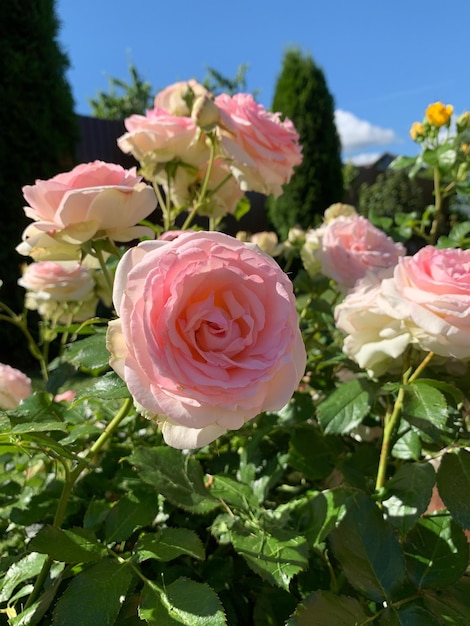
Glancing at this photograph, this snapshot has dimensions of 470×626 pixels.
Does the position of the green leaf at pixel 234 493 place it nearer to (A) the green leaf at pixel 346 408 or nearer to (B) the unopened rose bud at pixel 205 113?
(A) the green leaf at pixel 346 408

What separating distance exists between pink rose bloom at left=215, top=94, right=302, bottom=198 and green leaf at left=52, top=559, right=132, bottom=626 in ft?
1.67

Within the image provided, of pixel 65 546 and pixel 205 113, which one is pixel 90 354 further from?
pixel 205 113

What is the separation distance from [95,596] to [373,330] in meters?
0.40

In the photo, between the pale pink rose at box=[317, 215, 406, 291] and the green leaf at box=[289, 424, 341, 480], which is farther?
the pale pink rose at box=[317, 215, 406, 291]

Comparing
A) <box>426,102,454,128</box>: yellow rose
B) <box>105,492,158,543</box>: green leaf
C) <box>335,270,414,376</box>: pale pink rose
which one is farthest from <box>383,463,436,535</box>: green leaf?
<box>426,102,454,128</box>: yellow rose

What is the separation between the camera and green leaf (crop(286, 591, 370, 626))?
1.49 feet

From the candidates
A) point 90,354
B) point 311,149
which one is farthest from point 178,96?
point 311,149

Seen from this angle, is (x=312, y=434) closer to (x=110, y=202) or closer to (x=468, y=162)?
(x=110, y=202)

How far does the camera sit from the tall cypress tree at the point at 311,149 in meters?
6.87

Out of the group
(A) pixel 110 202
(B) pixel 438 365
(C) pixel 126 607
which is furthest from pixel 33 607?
(B) pixel 438 365

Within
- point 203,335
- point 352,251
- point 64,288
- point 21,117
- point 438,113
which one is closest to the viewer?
point 203,335

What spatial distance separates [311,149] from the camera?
688 centimetres

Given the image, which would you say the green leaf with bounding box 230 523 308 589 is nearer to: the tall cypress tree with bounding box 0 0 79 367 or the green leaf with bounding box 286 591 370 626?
the green leaf with bounding box 286 591 370 626

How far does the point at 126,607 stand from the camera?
0.51m
